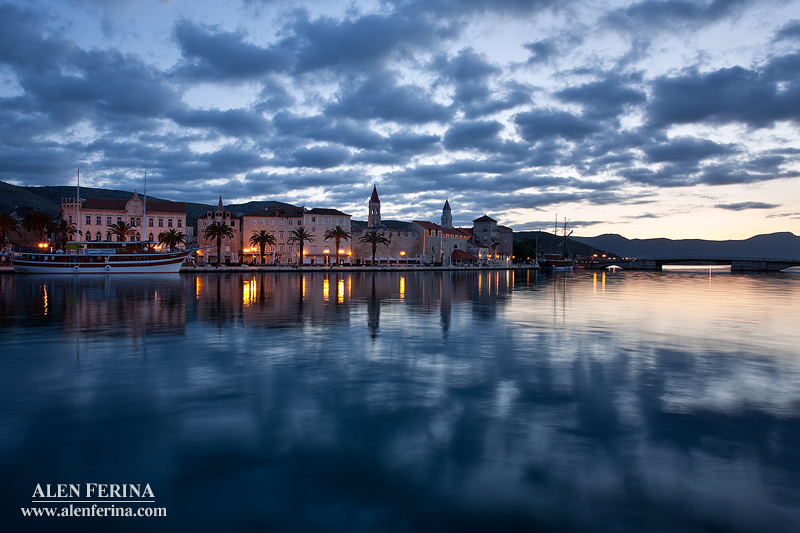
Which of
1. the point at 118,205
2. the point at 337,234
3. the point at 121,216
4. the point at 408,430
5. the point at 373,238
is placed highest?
the point at 118,205

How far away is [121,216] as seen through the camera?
79.2 m

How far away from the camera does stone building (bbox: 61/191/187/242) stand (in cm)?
7619

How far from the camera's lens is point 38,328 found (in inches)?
604

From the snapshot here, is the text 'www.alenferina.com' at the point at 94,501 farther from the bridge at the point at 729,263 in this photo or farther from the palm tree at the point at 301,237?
the bridge at the point at 729,263

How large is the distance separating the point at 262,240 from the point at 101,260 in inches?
1006

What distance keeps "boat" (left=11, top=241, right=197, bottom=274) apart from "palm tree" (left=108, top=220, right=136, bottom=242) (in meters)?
12.0

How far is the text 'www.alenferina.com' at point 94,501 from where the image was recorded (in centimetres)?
479

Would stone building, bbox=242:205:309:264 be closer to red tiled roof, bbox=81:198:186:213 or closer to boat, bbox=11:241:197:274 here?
red tiled roof, bbox=81:198:186:213

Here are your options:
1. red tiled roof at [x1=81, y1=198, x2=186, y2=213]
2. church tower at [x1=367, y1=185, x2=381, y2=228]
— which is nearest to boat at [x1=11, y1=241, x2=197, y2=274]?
red tiled roof at [x1=81, y1=198, x2=186, y2=213]

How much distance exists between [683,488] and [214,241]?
3551 inches

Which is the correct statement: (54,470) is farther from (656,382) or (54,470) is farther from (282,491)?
(656,382)

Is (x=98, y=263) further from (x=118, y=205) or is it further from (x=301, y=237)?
(x=301, y=237)

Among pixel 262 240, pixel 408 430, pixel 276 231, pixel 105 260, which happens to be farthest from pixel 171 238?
pixel 408 430

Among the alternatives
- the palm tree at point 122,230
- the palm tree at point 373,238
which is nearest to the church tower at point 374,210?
the palm tree at point 373,238
